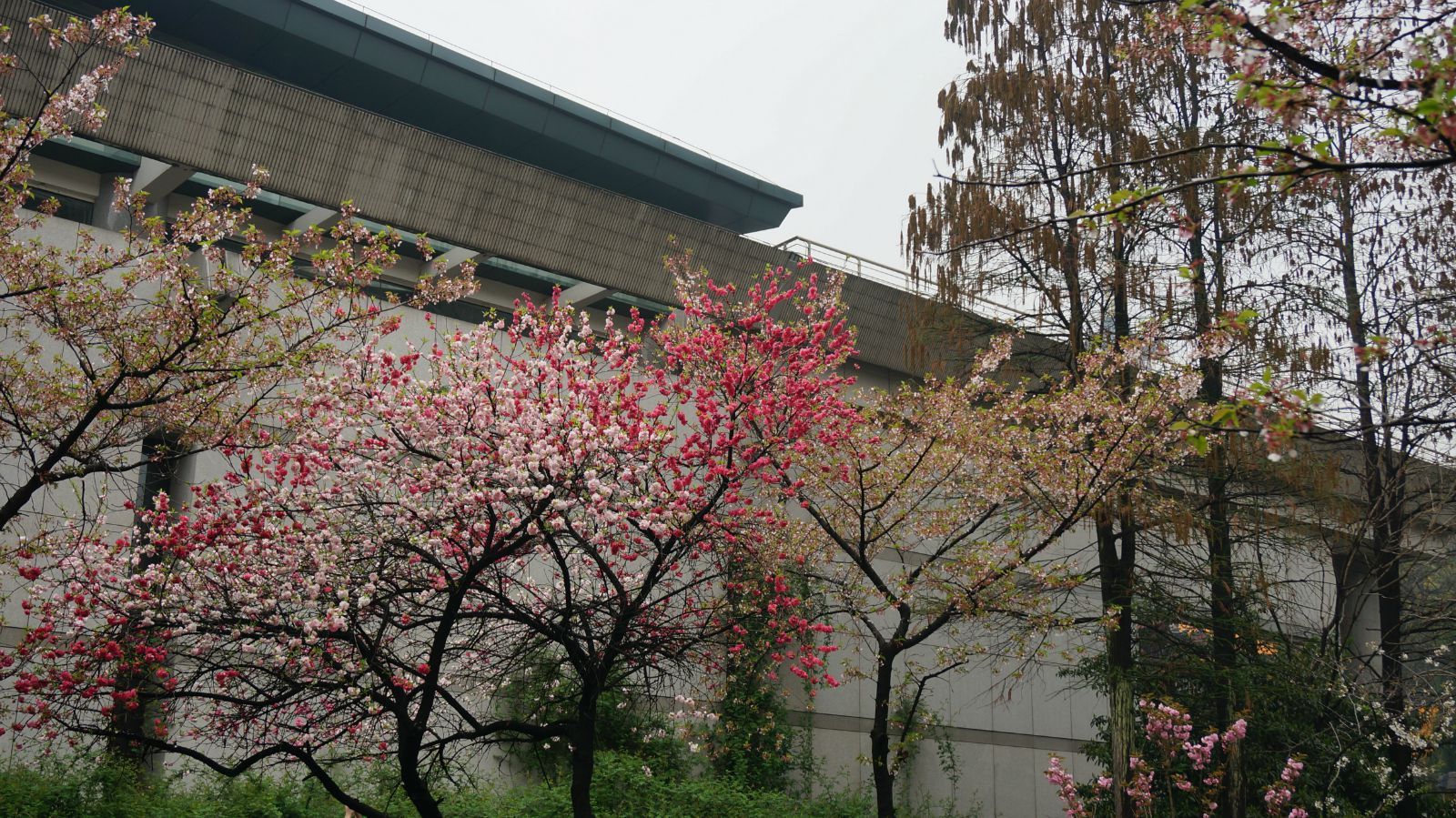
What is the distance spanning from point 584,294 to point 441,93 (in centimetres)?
607

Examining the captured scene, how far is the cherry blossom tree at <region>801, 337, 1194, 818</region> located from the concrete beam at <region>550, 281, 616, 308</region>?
23.3ft

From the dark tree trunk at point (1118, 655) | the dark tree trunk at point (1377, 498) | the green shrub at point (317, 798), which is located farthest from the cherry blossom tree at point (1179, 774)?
the green shrub at point (317, 798)

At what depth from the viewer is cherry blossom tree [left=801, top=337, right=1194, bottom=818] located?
1423cm

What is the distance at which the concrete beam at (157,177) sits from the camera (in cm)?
1684

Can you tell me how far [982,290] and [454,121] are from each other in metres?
13.3

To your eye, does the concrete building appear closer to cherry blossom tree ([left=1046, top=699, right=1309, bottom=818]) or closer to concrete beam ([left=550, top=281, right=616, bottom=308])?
concrete beam ([left=550, top=281, right=616, bottom=308])

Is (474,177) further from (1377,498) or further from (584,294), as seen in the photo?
(1377,498)

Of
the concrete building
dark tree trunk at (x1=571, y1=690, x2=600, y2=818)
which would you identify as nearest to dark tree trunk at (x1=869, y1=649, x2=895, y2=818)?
dark tree trunk at (x1=571, y1=690, x2=600, y2=818)

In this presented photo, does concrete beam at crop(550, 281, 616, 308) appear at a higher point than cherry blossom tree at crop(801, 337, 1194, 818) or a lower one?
higher

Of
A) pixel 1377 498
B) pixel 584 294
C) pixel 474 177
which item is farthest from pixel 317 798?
pixel 1377 498

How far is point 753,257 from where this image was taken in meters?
22.9

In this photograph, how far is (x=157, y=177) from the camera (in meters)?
17.0

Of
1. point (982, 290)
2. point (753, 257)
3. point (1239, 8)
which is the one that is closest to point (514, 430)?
point (1239, 8)

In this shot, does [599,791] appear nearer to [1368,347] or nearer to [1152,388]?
[1152,388]
